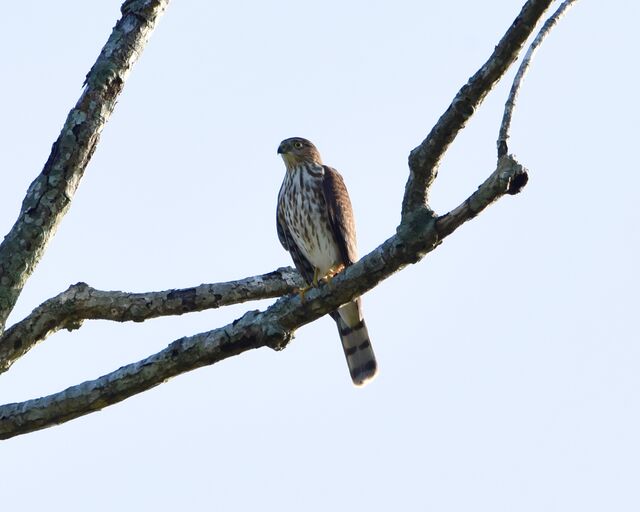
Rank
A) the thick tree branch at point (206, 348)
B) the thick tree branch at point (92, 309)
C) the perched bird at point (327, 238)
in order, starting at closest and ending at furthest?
the thick tree branch at point (206, 348), the thick tree branch at point (92, 309), the perched bird at point (327, 238)

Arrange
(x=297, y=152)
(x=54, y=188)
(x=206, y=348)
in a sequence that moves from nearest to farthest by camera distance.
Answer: (x=206, y=348), (x=54, y=188), (x=297, y=152)

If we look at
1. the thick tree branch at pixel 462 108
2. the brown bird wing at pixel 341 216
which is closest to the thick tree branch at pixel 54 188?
the thick tree branch at pixel 462 108

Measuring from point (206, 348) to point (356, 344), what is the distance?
3.15 meters

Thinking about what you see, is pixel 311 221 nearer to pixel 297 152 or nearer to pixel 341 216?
pixel 341 216

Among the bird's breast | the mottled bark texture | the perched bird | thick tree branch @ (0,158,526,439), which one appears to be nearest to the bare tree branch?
the mottled bark texture

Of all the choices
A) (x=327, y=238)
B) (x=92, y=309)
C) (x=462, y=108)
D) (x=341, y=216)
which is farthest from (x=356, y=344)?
(x=462, y=108)

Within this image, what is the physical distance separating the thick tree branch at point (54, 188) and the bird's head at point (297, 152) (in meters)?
3.38

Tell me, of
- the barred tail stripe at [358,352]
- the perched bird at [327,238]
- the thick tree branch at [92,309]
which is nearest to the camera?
the thick tree branch at [92,309]

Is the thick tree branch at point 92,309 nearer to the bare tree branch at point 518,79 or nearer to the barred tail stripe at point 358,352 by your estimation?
the bare tree branch at point 518,79

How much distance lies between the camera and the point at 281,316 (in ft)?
14.2

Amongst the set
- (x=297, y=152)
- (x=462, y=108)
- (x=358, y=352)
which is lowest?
(x=462, y=108)

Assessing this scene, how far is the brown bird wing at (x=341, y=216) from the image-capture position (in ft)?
24.1

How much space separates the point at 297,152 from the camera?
825 centimetres

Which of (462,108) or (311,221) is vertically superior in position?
(311,221)
